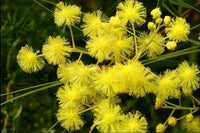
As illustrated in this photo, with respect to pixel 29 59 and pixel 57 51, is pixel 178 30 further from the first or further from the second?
pixel 29 59

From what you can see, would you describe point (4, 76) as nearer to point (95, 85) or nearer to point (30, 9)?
point (30, 9)

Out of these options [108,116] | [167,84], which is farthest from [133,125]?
[167,84]

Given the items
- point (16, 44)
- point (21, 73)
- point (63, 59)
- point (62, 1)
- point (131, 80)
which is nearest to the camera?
point (131, 80)

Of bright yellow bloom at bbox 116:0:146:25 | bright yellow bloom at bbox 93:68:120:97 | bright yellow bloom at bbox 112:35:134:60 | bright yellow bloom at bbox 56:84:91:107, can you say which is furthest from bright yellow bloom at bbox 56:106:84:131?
bright yellow bloom at bbox 116:0:146:25

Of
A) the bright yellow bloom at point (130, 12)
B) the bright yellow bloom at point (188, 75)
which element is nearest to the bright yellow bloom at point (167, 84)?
the bright yellow bloom at point (188, 75)

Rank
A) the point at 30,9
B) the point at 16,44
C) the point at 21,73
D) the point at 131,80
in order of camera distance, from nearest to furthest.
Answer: the point at 131,80
the point at 21,73
the point at 16,44
the point at 30,9

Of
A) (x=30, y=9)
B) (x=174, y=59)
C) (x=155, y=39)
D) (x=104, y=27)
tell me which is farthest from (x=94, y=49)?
(x=30, y=9)
